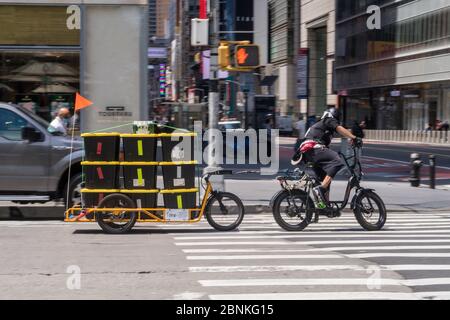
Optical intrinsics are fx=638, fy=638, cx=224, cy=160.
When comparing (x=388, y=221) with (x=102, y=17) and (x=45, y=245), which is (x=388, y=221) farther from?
(x=102, y=17)

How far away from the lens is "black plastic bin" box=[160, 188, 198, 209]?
9.66 metres

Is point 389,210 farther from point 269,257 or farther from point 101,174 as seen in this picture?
point 101,174

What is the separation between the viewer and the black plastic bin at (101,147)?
9.55m

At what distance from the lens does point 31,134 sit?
10539mm

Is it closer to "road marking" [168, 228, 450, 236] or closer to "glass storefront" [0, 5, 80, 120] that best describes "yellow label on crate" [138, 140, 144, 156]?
"road marking" [168, 228, 450, 236]

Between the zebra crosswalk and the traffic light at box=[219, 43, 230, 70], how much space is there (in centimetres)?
347

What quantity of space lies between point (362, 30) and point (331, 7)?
8.47m

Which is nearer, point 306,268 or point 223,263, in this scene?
point 306,268

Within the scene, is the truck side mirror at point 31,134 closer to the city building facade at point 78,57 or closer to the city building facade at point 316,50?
the city building facade at point 78,57

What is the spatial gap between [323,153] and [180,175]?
7.30 ft

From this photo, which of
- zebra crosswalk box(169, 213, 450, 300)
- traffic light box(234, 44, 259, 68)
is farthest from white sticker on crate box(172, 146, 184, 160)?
traffic light box(234, 44, 259, 68)

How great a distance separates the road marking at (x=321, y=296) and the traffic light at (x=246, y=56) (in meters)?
7.51

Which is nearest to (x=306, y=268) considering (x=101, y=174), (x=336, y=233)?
(x=336, y=233)

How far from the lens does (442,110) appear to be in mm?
49969
